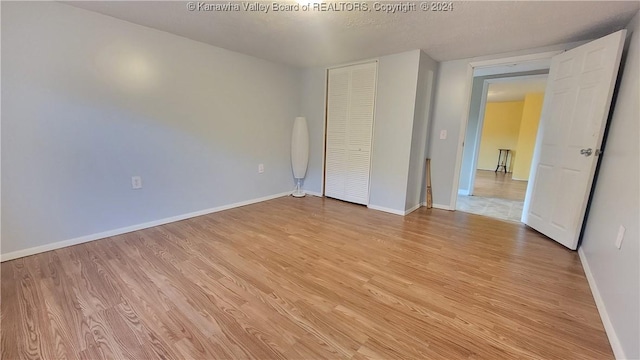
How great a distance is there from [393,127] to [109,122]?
120 inches

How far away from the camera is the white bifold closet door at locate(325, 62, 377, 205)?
3553 millimetres

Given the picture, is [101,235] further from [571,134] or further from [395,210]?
[571,134]

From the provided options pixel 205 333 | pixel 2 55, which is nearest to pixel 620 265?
pixel 205 333

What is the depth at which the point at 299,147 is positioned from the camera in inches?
159

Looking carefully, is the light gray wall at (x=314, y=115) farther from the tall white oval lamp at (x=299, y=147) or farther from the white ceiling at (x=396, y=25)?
the white ceiling at (x=396, y=25)

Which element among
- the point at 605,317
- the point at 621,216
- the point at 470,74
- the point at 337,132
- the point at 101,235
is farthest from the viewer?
the point at 337,132

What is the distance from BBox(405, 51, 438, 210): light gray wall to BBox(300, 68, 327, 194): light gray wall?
1.42 metres

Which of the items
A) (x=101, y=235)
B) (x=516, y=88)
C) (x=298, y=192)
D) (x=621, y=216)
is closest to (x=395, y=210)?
(x=298, y=192)

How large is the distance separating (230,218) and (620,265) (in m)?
3.23

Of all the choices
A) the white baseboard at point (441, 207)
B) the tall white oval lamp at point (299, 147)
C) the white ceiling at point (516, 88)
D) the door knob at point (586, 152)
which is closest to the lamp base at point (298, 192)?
the tall white oval lamp at point (299, 147)

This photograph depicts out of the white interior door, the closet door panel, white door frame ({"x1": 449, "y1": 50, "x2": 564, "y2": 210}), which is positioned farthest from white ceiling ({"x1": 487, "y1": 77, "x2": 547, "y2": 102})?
the closet door panel

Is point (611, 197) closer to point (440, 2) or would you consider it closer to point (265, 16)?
point (440, 2)

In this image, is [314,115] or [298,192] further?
[298,192]

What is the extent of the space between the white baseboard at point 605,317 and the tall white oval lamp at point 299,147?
3306 millimetres
